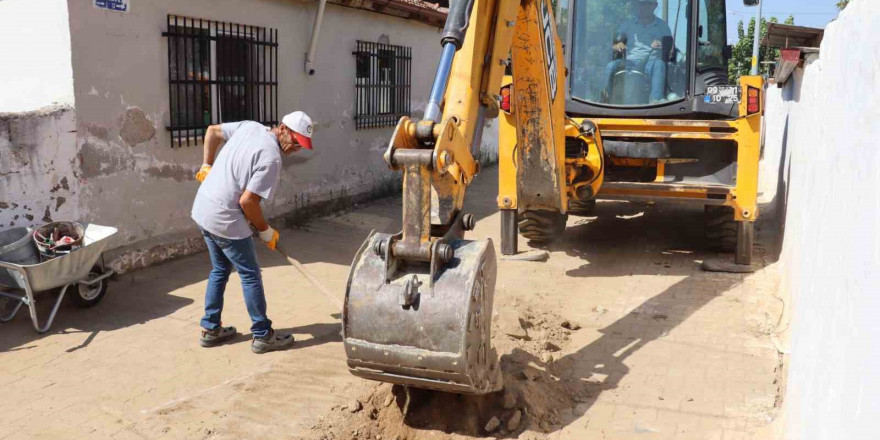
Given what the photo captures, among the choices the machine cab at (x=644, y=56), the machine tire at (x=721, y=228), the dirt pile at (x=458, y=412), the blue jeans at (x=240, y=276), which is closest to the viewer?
the dirt pile at (x=458, y=412)

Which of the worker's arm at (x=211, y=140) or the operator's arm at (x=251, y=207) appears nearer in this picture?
the operator's arm at (x=251, y=207)

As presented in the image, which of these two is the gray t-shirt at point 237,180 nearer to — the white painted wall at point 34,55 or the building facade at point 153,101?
the building facade at point 153,101

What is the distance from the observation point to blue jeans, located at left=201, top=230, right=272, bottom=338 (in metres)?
5.25

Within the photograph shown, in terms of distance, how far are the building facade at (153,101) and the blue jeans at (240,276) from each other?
1.93 meters

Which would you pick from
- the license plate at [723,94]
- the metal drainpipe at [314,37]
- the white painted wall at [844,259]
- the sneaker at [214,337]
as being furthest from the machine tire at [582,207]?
the sneaker at [214,337]

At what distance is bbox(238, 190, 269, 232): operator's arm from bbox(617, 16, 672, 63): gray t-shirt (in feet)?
15.2

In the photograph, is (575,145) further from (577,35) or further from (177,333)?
(177,333)

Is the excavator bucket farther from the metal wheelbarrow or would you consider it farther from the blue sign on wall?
the blue sign on wall

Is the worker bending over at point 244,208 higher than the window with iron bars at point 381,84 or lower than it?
lower

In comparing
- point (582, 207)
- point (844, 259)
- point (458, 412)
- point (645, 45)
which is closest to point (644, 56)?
point (645, 45)

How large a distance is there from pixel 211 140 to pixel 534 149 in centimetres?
278

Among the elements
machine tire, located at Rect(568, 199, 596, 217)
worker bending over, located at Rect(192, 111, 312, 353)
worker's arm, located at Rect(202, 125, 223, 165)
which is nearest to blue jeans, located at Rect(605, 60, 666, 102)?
machine tire, located at Rect(568, 199, 596, 217)

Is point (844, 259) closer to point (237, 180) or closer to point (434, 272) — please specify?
point (434, 272)

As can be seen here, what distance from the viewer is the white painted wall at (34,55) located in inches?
253
